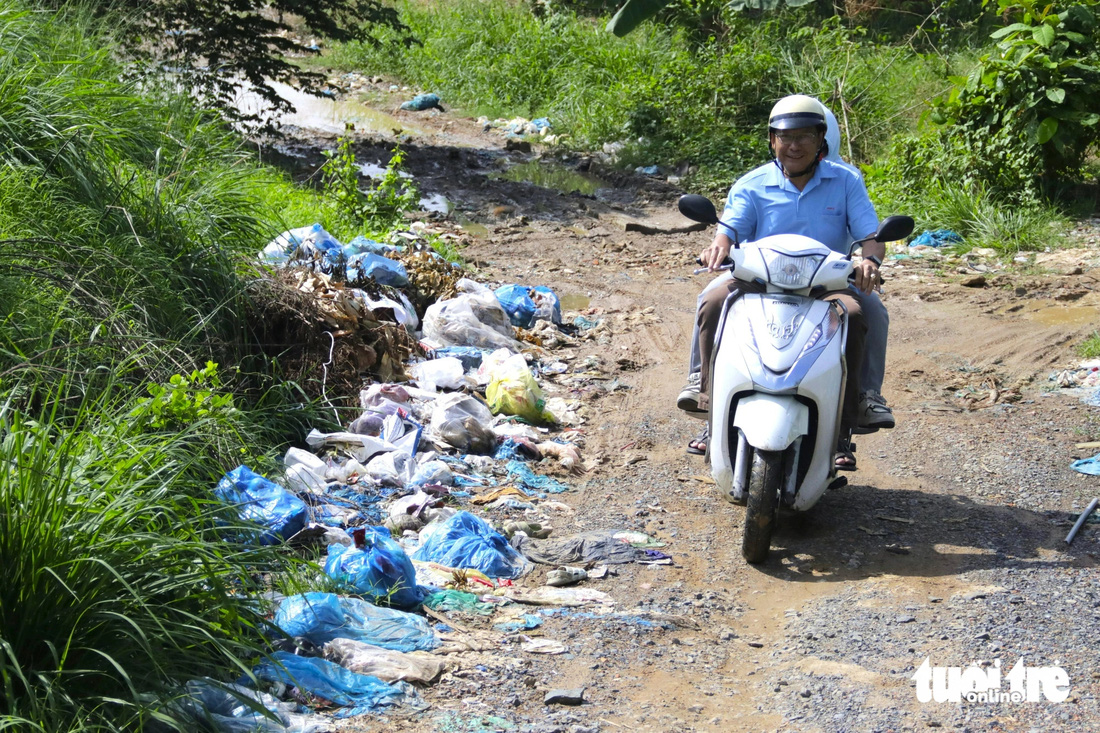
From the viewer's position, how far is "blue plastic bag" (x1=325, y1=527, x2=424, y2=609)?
352 cm

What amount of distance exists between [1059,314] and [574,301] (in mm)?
3789

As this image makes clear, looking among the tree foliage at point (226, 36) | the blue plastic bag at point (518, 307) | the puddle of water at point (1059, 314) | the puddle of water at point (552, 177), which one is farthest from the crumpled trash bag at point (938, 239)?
the tree foliage at point (226, 36)

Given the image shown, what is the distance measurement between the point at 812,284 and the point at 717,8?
13819 millimetres

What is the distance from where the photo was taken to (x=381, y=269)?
7.11 meters

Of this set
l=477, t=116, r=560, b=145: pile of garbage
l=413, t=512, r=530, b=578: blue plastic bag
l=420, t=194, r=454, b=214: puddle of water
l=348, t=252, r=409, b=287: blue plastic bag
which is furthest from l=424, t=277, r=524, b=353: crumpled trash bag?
l=477, t=116, r=560, b=145: pile of garbage

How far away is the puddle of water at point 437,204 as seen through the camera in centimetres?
1184

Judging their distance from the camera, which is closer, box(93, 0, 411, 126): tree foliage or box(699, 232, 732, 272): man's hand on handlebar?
box(699, 232, 732, 272): man's hand on handlebar

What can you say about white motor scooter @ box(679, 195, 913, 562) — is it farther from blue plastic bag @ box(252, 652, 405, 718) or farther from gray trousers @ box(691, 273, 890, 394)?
blue plastic bag @ box(252, 652, 405, 718)

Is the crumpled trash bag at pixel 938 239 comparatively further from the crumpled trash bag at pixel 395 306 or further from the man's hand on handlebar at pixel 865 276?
the man's hand on handlebar at pixel 865 276

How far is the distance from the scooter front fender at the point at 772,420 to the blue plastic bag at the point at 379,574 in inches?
53.7

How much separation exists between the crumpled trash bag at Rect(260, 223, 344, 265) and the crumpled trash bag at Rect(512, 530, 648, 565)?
8.93ft

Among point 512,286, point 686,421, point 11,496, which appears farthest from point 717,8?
point 11,496

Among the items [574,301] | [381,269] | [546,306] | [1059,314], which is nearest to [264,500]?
[381,269]

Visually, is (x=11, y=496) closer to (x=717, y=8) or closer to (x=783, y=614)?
(x=783, y=614)
